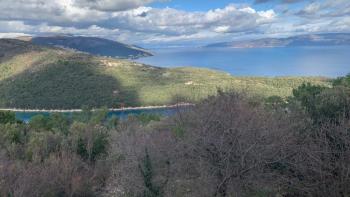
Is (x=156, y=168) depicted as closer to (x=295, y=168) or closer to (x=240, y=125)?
(x=240, y=125)

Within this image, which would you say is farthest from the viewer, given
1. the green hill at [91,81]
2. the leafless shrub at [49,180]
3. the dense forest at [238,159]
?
the green hill at [91,81]

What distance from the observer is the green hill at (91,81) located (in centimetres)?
10619

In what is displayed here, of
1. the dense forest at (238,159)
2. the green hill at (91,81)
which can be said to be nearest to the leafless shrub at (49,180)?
the dense forest at (238,159)

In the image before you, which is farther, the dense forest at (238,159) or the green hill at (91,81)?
the green hill at (91,81)

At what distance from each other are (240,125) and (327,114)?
491 cm

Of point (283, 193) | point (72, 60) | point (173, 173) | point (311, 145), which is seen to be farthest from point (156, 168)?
point (72, 60)

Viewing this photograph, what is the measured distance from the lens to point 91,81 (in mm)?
118938

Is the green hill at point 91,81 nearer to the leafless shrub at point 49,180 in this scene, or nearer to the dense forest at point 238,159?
the leafless shrub at point 49,180

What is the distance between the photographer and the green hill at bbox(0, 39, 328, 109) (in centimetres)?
10619

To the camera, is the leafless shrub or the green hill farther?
the green hill

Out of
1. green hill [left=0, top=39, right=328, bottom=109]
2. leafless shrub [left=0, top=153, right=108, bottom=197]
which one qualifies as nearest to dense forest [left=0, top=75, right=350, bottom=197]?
leafless shrub [left=0, top=153, right=108, bottom=197]

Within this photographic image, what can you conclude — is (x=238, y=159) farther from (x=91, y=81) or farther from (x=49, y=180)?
(x=91, y=81)

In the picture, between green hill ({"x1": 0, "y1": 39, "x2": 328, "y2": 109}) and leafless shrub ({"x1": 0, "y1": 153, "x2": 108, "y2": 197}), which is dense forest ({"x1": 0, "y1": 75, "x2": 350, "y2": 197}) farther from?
green hill ({"x1": 0, "y1": 39, "x2": 328, "y2": 109})

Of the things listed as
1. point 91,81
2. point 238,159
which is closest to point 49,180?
point 238,159
